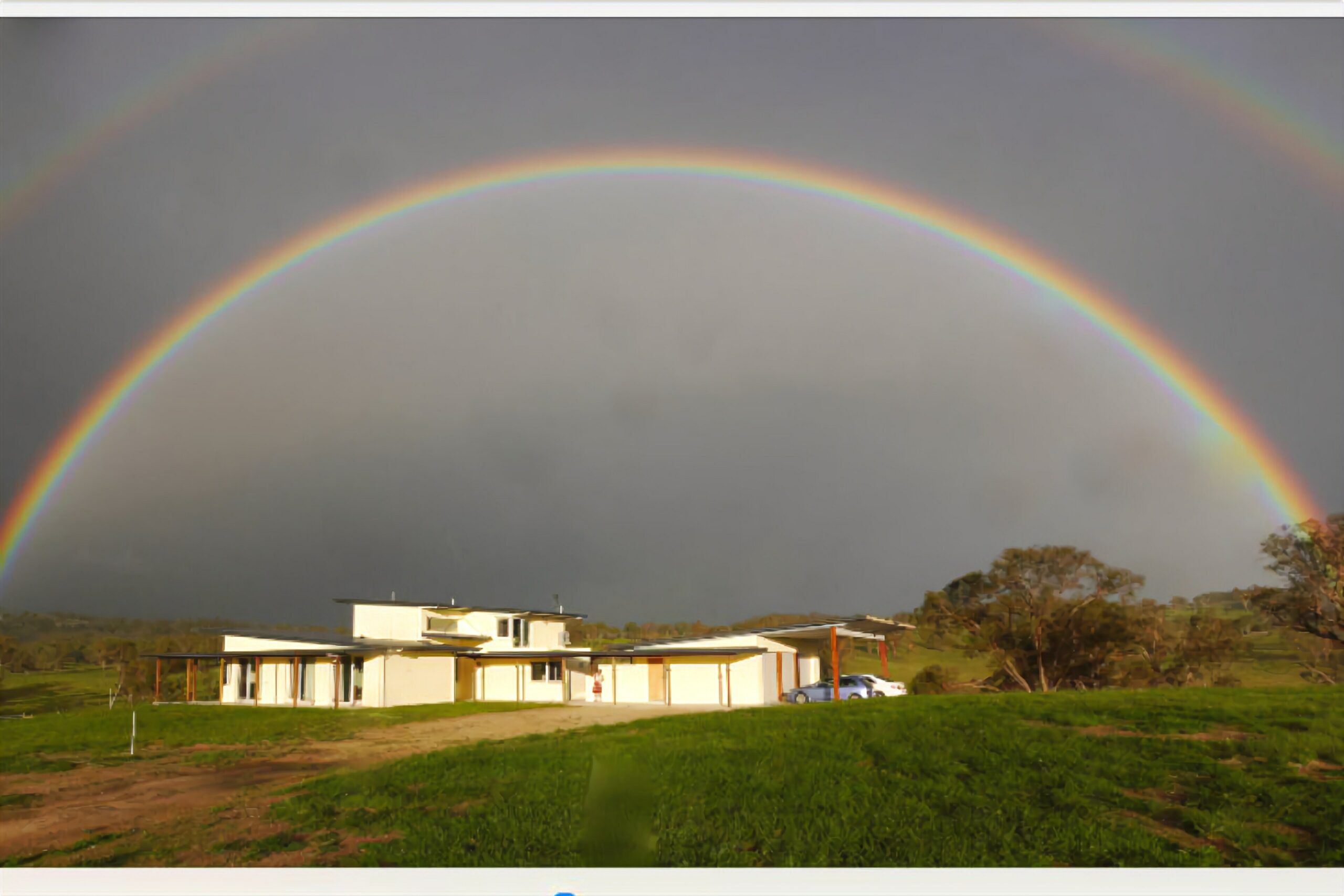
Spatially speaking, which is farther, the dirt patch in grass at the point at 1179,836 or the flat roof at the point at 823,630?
the flat roof at the point at 823,630

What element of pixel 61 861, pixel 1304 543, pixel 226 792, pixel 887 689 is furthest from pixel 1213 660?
pixel 61 861

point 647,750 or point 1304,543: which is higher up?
point 1304,543

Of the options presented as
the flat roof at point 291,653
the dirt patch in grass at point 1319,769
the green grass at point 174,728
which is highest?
the flat roof at point 291,653

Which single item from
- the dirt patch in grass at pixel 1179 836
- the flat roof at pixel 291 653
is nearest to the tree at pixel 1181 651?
the flat roof at pixel 291 653

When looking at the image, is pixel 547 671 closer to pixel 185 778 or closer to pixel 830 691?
pixel 830 691

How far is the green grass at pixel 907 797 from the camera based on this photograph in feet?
34.6

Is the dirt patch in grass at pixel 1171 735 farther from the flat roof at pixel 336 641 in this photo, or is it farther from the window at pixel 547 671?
the window at pixel 547 671

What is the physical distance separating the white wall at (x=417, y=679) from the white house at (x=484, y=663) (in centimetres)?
5

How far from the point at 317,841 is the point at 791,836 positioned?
5.71 meters

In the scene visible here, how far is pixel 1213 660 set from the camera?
53062 millimetres

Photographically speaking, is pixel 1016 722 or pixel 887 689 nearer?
pixel 1016 722

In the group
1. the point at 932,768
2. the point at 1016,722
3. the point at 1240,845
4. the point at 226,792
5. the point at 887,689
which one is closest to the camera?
the point at 1240,845

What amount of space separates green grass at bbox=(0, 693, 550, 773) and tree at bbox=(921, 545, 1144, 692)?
85.5 feet

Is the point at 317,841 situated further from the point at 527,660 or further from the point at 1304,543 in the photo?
the point at 1304,543
